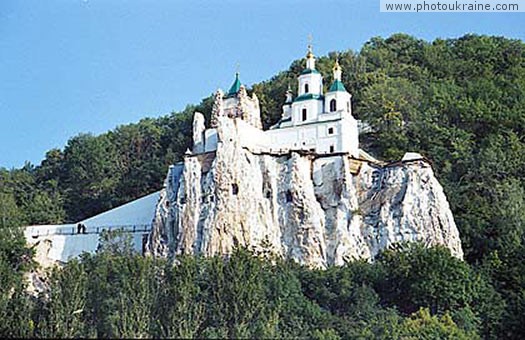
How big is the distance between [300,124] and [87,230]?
10.2 metres

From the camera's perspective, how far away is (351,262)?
3750 centimetres

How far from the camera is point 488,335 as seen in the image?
110 feet

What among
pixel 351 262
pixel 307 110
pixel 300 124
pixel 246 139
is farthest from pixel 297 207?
pixel 307 110

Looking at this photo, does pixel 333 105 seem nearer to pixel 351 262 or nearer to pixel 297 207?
pixel 297 207

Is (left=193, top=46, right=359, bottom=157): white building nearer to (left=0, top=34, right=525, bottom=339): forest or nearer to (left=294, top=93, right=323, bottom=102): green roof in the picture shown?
(left=294, top=93, right=323, bottom=102): green roof

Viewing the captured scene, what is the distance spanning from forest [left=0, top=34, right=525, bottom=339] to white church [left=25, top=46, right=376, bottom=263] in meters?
2.23

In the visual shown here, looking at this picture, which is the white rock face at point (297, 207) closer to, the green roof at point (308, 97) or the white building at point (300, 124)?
the white building at point (300, 124)

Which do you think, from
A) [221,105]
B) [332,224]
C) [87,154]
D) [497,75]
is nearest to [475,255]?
[332,224]

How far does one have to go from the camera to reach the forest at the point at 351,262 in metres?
31.8

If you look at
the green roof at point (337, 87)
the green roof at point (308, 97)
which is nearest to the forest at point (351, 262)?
the green roof at point (337, 87)

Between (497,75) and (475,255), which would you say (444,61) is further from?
(475,255)

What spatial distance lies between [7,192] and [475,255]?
82.4 feet

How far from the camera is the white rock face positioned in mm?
38625

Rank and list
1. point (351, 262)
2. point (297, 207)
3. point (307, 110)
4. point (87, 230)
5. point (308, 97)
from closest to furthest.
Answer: point (351, 262)
point (297, 207)
point (307, 110)
point (87, 230)
point (308, 97)
